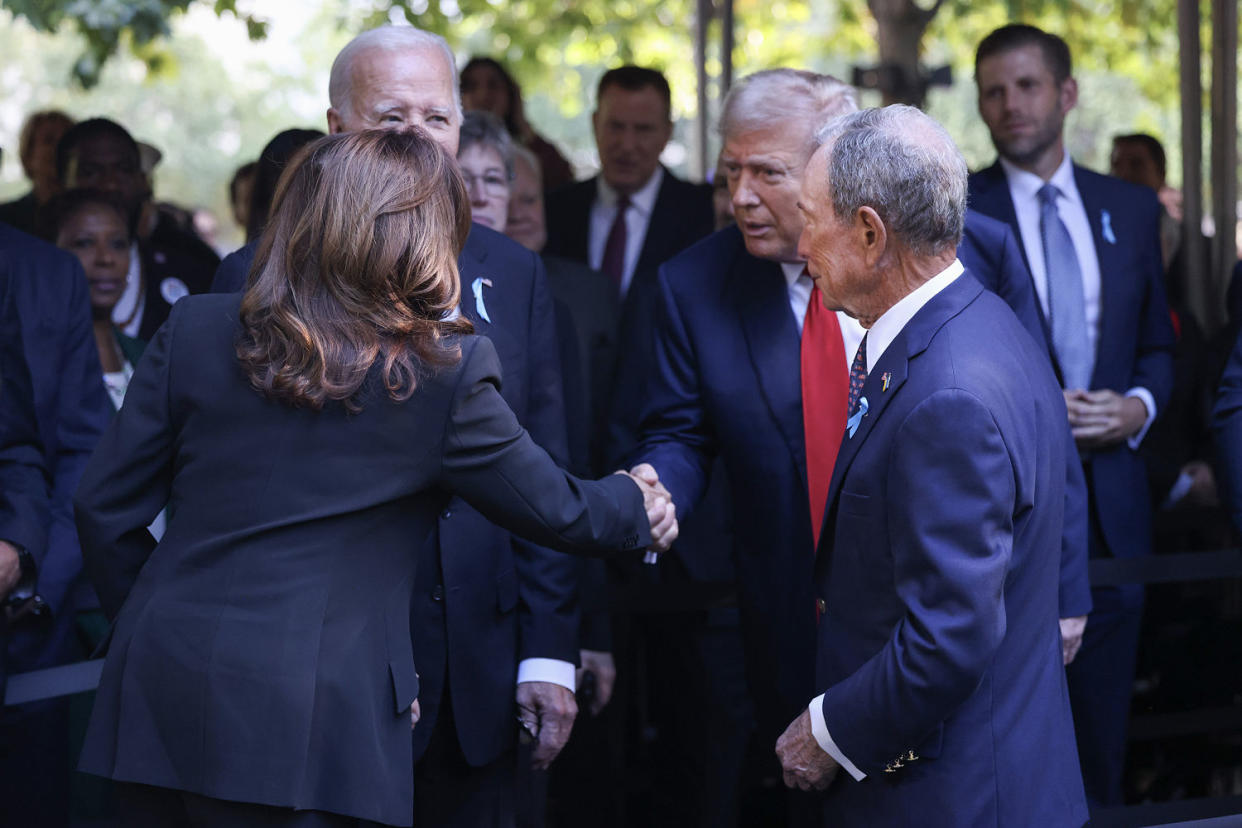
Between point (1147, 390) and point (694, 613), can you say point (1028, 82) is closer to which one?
point (1147, 390)

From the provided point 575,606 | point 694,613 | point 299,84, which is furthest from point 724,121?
point 299,84

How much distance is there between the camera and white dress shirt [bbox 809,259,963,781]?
2.49 m

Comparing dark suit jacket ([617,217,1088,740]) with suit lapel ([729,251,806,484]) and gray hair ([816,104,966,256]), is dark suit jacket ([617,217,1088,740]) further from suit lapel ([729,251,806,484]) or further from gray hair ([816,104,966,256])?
gray hair ([816,104,966,256])

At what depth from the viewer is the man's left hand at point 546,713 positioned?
124 inches

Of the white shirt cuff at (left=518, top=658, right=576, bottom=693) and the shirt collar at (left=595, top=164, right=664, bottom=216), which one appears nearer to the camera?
the white shirt cuff at (left=518, top=658, right=576, bottom=693)

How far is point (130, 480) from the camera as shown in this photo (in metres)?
2.40

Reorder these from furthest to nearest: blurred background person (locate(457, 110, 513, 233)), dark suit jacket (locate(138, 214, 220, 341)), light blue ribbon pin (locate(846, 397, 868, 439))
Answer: dark suit jacket (locate(138, 214, 220, 341)), blurred background person (locate(457, 110, 513, 233)), light blue ribbon pin (locate(846, 397, 868, 439))

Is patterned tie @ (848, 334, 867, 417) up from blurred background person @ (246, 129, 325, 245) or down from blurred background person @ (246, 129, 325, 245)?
down

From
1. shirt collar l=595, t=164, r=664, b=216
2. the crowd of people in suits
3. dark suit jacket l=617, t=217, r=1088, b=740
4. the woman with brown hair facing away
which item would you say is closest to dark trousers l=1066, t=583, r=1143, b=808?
the crowd of people in suits

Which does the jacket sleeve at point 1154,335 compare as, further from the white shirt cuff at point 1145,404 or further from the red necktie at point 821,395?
the red necktie at point 821,395

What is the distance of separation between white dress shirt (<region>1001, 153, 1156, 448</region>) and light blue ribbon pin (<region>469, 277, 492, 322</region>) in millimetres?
1934

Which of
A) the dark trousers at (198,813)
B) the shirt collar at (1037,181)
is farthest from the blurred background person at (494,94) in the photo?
the dark trousers at (198,813)

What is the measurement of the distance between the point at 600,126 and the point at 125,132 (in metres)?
2.00

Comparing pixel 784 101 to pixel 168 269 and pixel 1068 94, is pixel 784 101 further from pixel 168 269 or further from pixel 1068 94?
pixel 168 269
